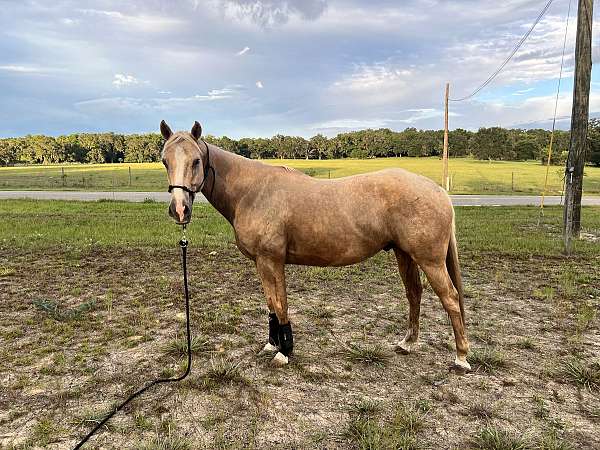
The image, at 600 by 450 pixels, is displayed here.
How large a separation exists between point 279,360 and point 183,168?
2241 mm

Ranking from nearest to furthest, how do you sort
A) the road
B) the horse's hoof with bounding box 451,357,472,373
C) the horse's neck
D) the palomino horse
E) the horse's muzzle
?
1. the horse's muzzle
2. the palomino horse
3. the horse's hoof with bounding box 451,357,472,373
4. the horse's neck
5. the road

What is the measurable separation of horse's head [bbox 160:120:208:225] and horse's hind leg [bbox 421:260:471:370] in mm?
2370

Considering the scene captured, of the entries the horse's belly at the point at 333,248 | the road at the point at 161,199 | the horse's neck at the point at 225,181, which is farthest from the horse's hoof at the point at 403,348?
the road at the point at 161,199

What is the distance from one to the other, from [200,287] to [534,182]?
135 feet

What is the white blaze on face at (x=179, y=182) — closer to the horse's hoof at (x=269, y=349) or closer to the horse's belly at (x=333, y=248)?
the horse's belly at (x=333, y=248)

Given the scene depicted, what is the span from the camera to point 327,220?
13.4ft

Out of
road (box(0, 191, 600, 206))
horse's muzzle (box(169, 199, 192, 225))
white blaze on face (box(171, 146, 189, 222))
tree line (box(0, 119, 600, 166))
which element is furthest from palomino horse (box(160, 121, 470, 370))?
tree line (box(0, 119, 600, 166))

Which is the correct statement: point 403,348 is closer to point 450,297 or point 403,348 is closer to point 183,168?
point 450,297

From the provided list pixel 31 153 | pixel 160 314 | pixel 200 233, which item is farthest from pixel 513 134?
pixel 31 153

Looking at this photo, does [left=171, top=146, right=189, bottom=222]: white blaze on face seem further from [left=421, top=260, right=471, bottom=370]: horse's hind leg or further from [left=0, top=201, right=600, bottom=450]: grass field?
[left=421, top=260, right=471, bottom=370]: horse's hind leg

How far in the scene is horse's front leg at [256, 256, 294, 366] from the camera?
13.6 ft

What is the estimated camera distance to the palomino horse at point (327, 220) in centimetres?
391

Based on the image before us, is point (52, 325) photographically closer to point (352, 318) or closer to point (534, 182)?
point (352, 318)

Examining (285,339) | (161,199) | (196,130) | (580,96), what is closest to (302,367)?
(285,339)
